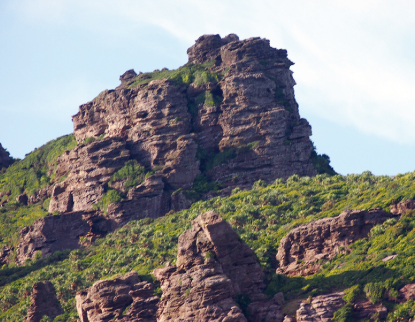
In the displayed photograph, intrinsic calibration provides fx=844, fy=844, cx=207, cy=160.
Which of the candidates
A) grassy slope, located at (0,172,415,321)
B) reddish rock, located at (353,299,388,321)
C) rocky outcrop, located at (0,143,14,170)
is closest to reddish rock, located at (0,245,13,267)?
grassy slope, located at (0,172,415,321)

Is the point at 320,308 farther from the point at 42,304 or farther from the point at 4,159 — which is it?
the point at 4,159

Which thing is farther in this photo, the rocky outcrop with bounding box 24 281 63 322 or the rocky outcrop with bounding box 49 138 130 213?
the rocky outcrop with bounding box 49 138 130 213

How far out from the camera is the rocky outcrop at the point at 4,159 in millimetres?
167375

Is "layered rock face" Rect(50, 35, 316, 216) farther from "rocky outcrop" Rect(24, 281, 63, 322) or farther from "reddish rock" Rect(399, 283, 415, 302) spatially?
"reddish rock" Rect(399, 283, 415, 302)

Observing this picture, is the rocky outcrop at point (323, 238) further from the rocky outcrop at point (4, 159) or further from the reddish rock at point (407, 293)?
the rocky outcrop at point (4, 159)

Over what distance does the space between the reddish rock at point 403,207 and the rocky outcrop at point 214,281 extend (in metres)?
15.0

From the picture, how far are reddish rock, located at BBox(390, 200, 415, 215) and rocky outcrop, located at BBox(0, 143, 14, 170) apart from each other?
3986 inches

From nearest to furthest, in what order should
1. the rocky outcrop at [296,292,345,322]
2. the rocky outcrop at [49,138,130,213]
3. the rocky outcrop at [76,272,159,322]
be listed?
the rocky outcrop at [296,292,345,322] → the rocky outcrop at [76,272,159,322] → the rocky outcrop at [49,138,130,213]

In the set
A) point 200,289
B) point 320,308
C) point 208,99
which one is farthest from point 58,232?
point 320,308

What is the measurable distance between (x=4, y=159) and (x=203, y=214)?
95.5 m

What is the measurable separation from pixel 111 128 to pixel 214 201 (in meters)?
27.4

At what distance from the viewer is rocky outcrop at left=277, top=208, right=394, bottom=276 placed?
83.1m

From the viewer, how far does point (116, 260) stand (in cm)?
10606

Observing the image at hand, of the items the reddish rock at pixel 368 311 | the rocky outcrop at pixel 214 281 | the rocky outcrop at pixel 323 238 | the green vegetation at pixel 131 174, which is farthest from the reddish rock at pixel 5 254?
the reddish rock at pixel 368 311
